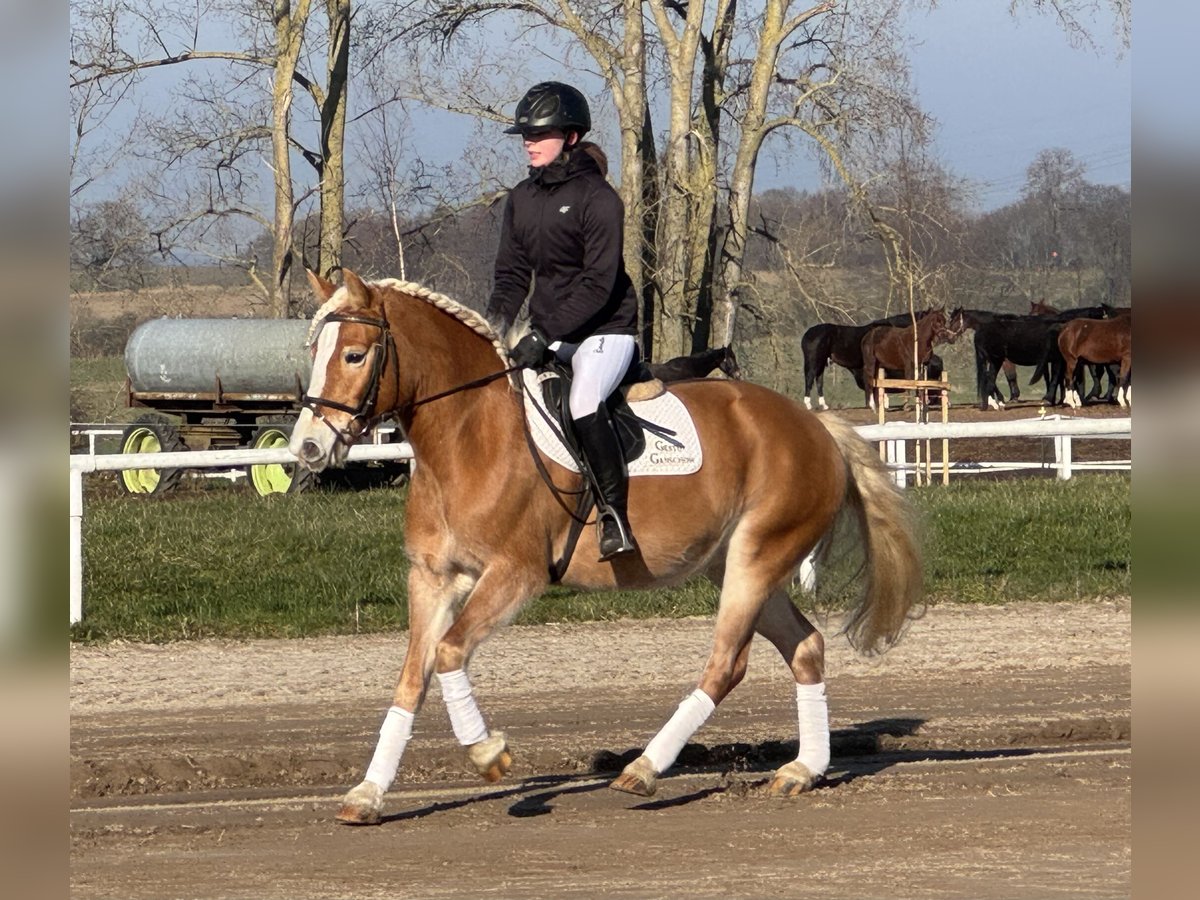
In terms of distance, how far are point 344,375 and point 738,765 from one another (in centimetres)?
301

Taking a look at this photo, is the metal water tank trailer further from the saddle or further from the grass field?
the saddle

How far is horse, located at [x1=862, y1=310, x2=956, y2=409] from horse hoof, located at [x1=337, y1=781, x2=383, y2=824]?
2956 centimetres

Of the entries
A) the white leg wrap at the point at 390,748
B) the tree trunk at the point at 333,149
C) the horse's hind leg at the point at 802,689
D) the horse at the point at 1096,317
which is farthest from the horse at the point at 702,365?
the horse at the point at 1096,317

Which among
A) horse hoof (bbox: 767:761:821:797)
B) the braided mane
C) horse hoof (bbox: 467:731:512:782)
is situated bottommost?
horse hoof (bbox: 767:761:821:797)

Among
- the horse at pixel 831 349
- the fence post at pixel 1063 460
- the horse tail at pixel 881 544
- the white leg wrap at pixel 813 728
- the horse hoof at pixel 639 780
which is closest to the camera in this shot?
the horse hoof at pixel 639 780

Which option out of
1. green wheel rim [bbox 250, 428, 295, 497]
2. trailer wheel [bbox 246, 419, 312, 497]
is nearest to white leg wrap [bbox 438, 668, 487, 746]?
trailer wheel [bbox 246, 419, 312, 497]

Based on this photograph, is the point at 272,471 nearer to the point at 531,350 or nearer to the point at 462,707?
the point at 531,350

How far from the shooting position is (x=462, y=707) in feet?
20.5

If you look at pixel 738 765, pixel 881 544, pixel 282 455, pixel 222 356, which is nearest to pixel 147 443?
pixel 222 356

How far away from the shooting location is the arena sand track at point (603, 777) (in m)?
5.52

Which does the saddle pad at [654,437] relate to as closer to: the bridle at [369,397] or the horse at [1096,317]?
the bridle at [369,397]

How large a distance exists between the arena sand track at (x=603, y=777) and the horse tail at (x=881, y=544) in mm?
739

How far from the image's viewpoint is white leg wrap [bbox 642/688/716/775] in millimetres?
6602

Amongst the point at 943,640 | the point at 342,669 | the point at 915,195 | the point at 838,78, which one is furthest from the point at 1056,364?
the point at 342,669
